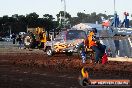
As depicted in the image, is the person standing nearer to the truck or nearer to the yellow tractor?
the truck

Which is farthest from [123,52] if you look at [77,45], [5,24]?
[5,24]

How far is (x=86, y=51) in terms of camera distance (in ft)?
77.8

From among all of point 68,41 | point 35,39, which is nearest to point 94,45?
point 68,41

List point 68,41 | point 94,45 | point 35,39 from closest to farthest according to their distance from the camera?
point 94,45, point 68,41, point 35,39

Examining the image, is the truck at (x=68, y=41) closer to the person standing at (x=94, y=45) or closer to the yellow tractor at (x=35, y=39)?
the person standing at (x=94, y=45)

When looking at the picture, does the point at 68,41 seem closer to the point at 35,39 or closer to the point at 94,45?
the point at 94,45

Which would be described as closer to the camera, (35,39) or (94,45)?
(94,45)

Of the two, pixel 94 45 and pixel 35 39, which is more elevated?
pixel 35 39

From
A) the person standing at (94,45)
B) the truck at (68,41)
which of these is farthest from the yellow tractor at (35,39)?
the person standing at (94,45)

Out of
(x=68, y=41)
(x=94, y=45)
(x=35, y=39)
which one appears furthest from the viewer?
(x=35, y=39)

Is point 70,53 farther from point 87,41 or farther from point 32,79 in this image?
point 32,79

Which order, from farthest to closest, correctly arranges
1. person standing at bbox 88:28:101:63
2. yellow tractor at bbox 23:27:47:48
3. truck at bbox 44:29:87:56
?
1. yellow tractor at bbox 23:27:47:48
2. truck at bbox 44:29:87:56
3. person standing at bbox 88:28:101:63

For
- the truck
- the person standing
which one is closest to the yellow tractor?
the truck

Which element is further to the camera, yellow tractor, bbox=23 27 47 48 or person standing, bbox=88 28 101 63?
yellow tractor, bbox=23 27 47 48
